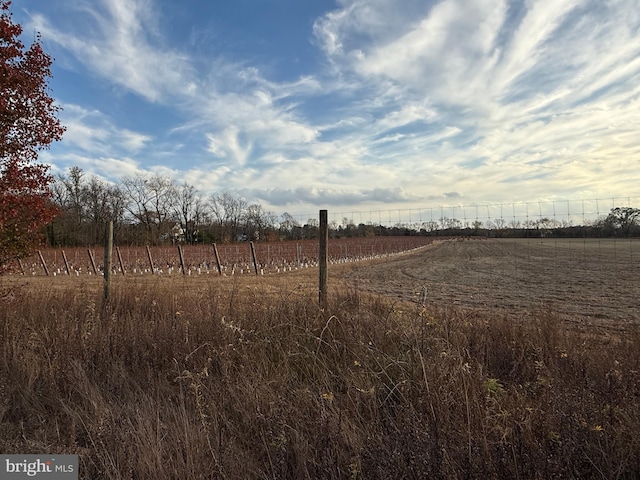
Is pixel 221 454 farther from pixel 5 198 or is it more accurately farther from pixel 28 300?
pixel 5 198

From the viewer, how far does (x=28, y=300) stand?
649 cm

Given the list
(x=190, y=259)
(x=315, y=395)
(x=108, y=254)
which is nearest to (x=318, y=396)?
(x=315, y=395)

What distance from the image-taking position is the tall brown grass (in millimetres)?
2379

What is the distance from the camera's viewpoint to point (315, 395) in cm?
311

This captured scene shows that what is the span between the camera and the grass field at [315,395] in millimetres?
2381

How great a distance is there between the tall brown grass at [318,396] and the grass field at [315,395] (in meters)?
0.02

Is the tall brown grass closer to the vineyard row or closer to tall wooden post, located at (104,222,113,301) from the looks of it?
tall wooden post, located at (104,222,113,301)

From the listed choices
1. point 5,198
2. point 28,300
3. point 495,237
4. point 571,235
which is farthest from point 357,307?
point 495,237

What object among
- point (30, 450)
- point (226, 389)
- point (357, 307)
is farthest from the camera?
point (357, 307)

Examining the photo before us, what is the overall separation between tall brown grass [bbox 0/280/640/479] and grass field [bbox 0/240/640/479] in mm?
16

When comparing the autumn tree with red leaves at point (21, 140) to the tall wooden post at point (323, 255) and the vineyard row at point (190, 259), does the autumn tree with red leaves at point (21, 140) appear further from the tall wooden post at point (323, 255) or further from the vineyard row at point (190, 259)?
the vineyard row at point (190, 259)

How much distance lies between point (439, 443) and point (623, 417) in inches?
58.8

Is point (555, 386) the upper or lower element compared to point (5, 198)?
lower

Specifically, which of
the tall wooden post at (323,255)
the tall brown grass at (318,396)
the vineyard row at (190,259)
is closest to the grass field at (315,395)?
the tall brown grass at (318,396)
